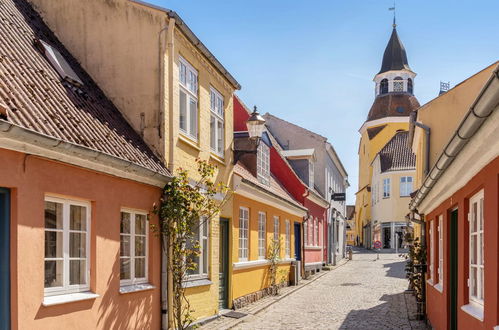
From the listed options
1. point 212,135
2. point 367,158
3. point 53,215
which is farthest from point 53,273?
point 367,158

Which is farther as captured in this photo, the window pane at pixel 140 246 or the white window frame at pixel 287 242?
the white window frame at pixel 287 242

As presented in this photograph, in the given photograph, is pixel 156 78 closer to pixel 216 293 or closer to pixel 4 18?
pixel 4 18

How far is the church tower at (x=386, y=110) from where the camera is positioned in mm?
54562

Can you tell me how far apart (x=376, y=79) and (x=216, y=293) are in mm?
51515

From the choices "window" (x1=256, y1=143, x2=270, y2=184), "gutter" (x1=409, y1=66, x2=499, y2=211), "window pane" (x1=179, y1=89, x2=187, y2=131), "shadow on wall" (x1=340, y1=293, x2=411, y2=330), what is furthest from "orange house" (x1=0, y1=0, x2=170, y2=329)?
"window" (x1=256, y1=143, x2=270, y2=184)

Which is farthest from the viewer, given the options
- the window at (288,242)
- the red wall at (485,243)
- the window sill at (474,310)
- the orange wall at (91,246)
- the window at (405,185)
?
the window at (405,185)

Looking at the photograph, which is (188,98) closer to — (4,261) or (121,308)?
(121,308)

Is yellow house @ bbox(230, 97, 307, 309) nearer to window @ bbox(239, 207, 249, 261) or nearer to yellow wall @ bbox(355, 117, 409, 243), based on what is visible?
window @ bbox(239, 207, 249, 261)

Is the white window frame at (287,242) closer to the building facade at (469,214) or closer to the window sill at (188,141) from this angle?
the building facade at (469,214)

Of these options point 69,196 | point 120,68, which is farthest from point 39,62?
point 69,196

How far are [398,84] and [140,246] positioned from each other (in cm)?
5280

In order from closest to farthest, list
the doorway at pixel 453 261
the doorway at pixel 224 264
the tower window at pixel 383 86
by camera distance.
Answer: the doorway at pixel 453 261 < the doorway at pixel 224 264 < the tower window at pixel 383 86

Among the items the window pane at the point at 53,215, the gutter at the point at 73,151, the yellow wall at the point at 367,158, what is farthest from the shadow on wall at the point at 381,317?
the yellow wall at the point at 367,158

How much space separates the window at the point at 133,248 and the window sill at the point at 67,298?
3.42 ft
